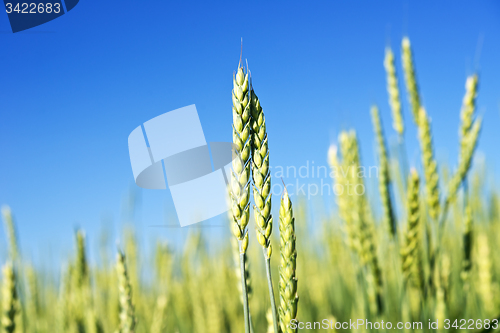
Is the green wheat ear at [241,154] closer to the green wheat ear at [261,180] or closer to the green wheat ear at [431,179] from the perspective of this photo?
the green wheat ear at [261,180]

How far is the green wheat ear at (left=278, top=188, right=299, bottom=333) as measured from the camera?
535mm

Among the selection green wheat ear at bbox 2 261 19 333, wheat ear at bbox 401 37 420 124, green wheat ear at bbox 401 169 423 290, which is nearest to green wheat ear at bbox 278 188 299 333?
green wheat ear at bbox 401 169 423 290

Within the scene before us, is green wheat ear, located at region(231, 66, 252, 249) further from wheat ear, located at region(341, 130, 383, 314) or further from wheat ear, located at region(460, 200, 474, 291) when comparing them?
wheat ear, located at region(460, 200, 474, 291)

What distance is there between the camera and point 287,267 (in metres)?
0.55

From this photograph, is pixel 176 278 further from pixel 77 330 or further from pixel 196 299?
pixel 77 330

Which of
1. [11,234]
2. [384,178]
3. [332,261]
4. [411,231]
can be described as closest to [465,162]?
[384,178]

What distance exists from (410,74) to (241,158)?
1411 mm

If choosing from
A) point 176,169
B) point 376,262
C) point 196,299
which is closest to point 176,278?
point 196,299

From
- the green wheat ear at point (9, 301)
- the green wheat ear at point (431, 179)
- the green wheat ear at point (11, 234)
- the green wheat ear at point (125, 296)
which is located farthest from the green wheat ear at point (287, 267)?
the green wheat ear at point (11, 234)

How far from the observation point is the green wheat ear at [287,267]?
0.53 metres

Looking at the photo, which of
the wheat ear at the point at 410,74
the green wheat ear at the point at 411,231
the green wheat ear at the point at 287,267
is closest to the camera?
the green wheat ear at the point at 287,267

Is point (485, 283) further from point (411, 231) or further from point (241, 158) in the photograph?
point (241, 158)

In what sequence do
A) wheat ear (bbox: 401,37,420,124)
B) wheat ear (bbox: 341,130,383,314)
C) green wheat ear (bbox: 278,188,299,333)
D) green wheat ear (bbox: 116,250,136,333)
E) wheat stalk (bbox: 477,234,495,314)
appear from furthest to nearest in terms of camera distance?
1. wheat ear (bbox: 401,37,420,124)
2. wheat stalk (bbox: 477,234,495,314)
3. wheat ear (bbox: 341,130,383,314)
4. green wheat ear (bbox: 116,250,136,333)
5. green wheat ear (bbox: 278,188,299,333)

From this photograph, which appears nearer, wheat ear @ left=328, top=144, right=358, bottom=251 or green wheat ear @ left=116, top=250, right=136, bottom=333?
green wheat ear @ left=116, top=250, right=136, bottom=333
